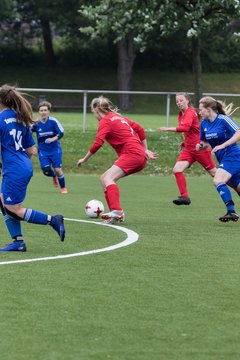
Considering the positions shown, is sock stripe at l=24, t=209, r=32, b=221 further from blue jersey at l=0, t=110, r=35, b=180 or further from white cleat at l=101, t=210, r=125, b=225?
white cleat at l=101, t=210, r=125, b=225

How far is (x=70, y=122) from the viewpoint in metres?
35.2

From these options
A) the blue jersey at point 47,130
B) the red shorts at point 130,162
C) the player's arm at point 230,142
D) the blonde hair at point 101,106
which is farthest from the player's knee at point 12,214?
the blue jersey at point 47,130

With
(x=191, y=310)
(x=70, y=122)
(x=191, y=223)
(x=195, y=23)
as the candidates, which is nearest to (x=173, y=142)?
(x=195, y=23)

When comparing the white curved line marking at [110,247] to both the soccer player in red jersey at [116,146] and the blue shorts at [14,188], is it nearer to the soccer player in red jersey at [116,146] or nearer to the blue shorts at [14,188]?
the soccer player in red jersey at [116,146]

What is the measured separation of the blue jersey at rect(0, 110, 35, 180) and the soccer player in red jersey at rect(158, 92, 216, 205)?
21.7 ft

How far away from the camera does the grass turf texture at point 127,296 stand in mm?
6234

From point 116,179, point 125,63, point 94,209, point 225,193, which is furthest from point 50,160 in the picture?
point 125,63

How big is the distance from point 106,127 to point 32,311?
21.4 feet

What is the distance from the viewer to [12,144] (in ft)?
33.0

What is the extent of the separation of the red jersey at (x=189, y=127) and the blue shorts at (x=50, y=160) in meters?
3.86

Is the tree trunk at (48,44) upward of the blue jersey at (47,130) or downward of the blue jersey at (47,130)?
downward

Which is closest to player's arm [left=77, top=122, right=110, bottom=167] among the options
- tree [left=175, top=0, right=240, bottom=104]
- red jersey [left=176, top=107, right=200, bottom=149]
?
red jersey [left=176, top=107, right=200, bottom=149]

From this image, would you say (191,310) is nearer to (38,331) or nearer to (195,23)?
(38,331)

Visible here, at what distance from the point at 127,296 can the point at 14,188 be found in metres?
2.61
